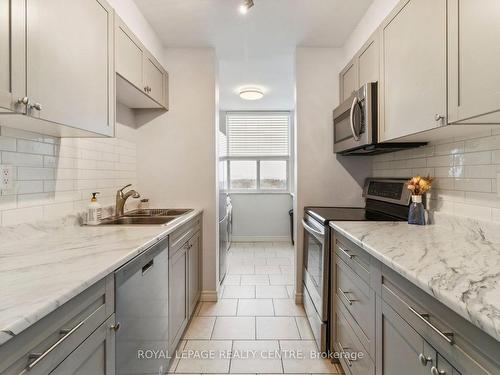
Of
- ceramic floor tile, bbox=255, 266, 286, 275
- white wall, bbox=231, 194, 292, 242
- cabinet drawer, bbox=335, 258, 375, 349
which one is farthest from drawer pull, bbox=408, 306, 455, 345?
white wall, bbox=231, 194, 292, 242

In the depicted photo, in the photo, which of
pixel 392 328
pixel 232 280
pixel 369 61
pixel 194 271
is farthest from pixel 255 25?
pixel 232 280

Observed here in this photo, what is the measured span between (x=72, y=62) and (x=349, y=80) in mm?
2033

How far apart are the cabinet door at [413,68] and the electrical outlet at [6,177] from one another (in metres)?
1.98

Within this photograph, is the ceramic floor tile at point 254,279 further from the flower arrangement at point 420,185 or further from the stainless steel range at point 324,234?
the flower arrangement at point 420,185

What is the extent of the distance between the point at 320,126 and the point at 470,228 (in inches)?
60.4

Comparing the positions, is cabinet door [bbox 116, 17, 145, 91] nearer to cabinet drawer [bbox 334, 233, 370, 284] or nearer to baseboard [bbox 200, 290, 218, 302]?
cabinet drawer [bbox 334, 233, 370, 284]

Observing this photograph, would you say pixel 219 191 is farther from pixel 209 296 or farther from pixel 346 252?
pixel 346 252

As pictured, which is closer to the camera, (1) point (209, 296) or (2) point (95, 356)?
(2) point (95, 356)

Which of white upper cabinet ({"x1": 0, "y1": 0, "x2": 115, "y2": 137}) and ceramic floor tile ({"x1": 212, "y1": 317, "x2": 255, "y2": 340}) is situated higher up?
white upper cabinet ({"x1": 0, "y1": 0, "x2": 115, "y2": 137})

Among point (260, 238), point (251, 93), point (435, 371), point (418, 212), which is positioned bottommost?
point (260, 238)

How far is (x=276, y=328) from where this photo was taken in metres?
2.22

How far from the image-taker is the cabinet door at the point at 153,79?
7.16 ft

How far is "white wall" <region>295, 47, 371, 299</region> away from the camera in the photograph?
2.64 meters

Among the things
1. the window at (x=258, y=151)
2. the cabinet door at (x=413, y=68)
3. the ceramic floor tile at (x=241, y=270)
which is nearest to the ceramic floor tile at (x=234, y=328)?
the ceramic floor tile at (x=241, y=270)
